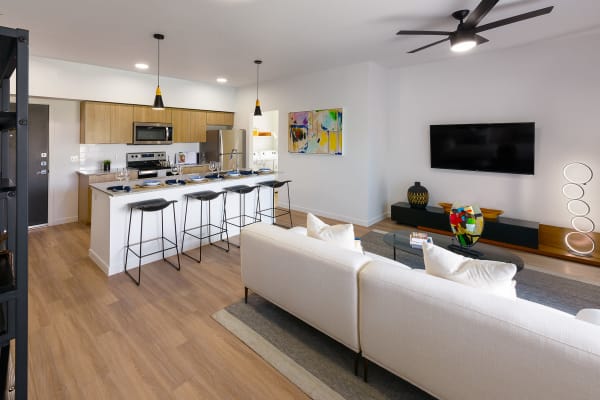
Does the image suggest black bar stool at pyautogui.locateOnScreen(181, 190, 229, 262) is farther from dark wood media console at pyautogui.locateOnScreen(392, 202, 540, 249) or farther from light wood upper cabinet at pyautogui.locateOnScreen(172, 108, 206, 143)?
dark wood media console at pyautogui.locateOnScreen(392, 202, 540, 249)

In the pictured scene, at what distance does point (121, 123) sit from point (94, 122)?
1.38 ft

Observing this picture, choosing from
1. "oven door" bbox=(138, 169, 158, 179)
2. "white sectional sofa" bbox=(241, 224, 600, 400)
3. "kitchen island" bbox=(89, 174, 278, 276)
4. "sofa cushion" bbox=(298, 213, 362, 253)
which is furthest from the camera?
"oven door" bbox=(138, 169, 158, 179)

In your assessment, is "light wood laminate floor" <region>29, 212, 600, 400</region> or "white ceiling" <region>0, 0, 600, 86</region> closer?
"light wood laminate floor" <region>29, 212, 600, 400</region>

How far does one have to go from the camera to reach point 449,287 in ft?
5.17

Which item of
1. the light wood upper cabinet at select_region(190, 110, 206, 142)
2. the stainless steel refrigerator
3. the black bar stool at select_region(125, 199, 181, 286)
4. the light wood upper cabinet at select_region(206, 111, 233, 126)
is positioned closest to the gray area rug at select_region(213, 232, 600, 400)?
the black bar stool at select_region(125, 199, 181, 286)

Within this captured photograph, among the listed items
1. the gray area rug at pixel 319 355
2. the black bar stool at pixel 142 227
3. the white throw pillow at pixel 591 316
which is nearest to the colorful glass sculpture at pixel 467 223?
the white throw pillow at pixel 591 316

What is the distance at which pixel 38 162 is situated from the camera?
5023 millimetres

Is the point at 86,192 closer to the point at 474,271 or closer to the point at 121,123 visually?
the point at 121,123

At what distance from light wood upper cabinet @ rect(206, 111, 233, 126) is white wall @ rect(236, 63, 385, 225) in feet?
3.72

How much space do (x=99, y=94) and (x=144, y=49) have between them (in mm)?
1589

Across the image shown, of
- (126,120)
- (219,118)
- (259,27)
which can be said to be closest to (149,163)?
(126,120)

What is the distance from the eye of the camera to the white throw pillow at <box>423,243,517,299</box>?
64.6 inches

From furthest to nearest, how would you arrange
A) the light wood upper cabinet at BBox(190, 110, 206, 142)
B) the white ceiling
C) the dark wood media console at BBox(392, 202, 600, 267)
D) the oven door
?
the light wood upper cabinet at BBox(190, 110, 206, 142) < the oven door < the dark wood media console at BBox(392, 202, 600, 267) < the white ceiling

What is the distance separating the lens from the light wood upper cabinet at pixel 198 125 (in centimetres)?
670
